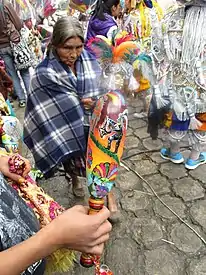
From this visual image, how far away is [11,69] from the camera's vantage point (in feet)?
13.9

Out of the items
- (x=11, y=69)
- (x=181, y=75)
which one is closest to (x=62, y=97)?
(x=181, y=75)

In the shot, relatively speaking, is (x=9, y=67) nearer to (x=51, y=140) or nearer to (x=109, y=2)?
(x=109, y=2)

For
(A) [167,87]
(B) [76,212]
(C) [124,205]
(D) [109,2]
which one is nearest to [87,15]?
(D) [109,2]

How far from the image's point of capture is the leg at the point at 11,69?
13.2ft

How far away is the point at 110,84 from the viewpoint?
48.9 inches

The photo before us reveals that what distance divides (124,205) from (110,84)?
5.06 feet

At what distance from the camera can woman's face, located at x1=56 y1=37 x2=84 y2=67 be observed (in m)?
2.02

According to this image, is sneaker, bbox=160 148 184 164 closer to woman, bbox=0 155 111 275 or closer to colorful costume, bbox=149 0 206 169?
colorful costume, bbox=149 0 206 169

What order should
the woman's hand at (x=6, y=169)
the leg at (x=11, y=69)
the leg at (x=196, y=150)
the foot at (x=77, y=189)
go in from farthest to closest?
1. the leg at (x=11, y=69)
2. the leg at (x=196, y=150)
3. the foot at (x=77, y=189)
4. the woman's hand at (x=6, y=169)

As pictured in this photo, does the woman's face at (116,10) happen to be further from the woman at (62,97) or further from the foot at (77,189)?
the foot at (77,189)

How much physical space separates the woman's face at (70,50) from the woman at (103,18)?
126 centimetres

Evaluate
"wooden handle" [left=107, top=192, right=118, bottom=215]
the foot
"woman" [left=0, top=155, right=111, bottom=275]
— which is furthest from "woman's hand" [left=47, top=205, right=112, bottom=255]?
the foot

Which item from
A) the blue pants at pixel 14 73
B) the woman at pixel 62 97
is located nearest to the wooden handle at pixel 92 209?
the woman at pixel 62 97

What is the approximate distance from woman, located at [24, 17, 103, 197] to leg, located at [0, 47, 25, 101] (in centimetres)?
208
